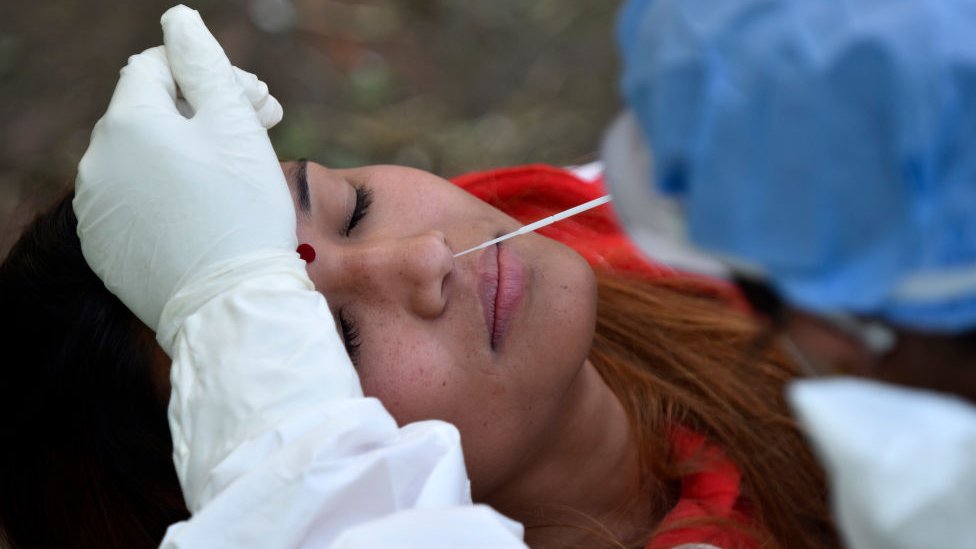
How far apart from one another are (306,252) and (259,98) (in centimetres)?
23

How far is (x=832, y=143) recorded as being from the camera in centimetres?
68

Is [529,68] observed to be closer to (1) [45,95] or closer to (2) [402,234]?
(1) [45,95]

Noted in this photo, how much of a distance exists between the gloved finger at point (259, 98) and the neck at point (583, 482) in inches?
21.2

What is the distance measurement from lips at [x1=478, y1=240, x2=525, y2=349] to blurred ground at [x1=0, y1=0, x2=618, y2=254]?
139cm

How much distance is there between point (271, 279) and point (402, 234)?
0.22 metres

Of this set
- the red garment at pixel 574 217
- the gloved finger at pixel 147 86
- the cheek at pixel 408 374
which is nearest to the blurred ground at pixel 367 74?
A: the red garment at pixel 574 217

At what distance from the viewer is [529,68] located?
284cm

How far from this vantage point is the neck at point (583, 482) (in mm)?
1430

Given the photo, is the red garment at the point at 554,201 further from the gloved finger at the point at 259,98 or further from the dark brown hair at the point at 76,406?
the dark brown hair at the point at 76,406

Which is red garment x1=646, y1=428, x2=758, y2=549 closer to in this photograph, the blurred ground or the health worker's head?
the health worker's head

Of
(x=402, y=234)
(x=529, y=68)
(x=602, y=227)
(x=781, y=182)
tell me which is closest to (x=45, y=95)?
(x=529, y=68)

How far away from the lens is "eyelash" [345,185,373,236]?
1374 millimetres

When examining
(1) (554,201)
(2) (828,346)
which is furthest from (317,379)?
(1) (554,201)

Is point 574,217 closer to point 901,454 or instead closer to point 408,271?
point 408,271
